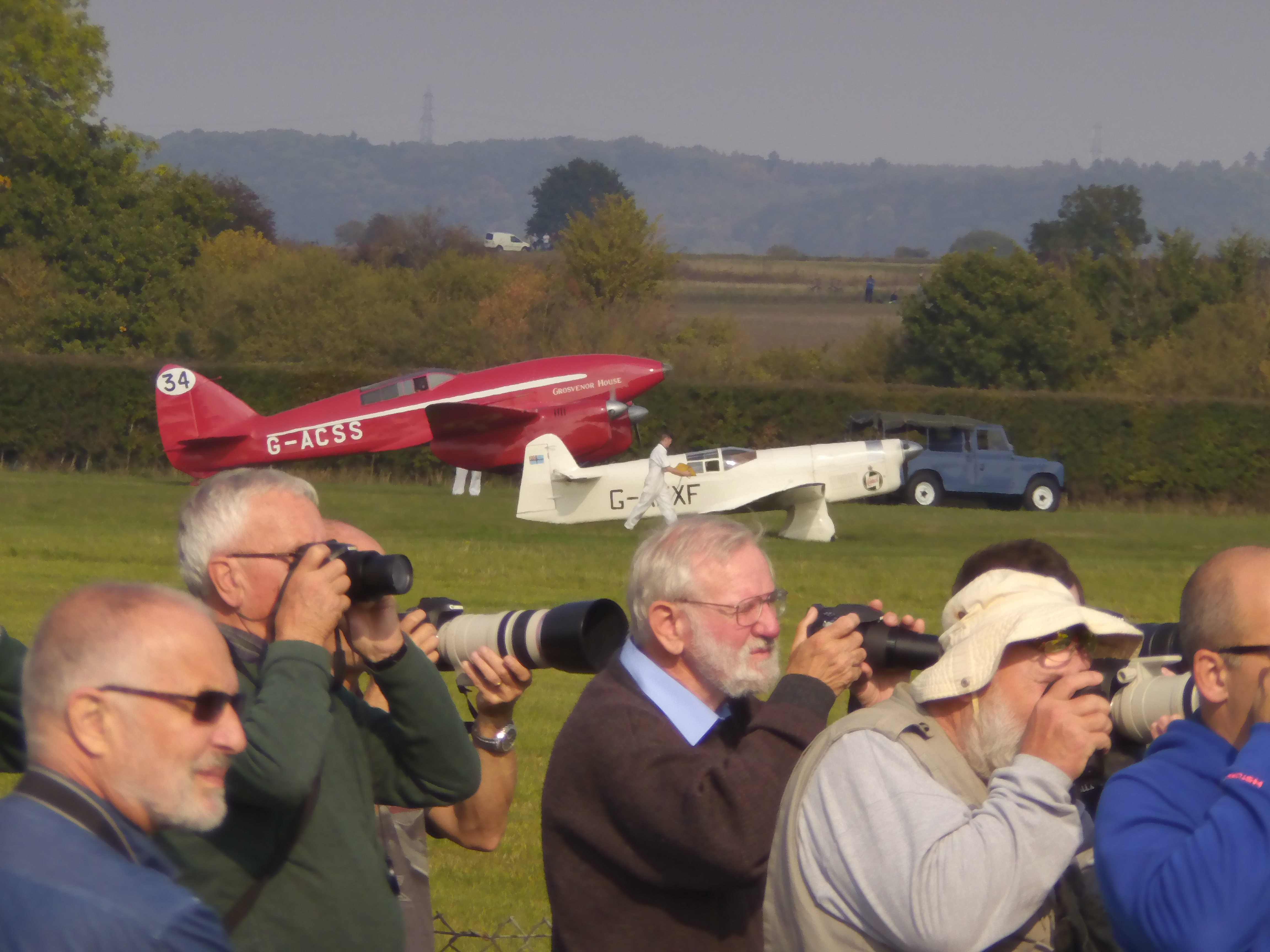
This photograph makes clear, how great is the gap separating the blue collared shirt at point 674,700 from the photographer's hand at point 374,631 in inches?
17.1

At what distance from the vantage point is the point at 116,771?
1.74 m

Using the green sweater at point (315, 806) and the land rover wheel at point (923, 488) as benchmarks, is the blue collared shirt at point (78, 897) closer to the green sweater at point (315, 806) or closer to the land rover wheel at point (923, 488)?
the green sweater at point (315, 806)

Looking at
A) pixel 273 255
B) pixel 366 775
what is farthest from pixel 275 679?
pixel 273 255

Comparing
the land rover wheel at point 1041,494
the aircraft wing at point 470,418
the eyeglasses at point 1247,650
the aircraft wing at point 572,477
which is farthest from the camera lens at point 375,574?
the land rover wheel at point 1041,494

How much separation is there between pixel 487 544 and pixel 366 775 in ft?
49.3

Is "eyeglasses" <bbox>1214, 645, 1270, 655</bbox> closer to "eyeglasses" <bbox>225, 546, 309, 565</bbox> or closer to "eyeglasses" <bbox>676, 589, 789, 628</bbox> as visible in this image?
"eyeglasses" <bbox>676, 589, 789, 628</bbox>

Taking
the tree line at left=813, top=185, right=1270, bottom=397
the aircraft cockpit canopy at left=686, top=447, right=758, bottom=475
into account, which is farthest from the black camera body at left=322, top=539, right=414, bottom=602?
the tree line at left=813, top=185, right=1270, bottom=397

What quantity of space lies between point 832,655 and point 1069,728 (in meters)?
0.52

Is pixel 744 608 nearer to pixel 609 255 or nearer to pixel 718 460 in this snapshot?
pixel 718 460

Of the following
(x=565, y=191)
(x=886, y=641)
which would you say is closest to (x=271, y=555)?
(x=886, y=641)

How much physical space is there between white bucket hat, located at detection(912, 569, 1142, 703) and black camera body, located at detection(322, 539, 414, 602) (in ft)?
2.83

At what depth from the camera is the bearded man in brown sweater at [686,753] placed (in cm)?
251

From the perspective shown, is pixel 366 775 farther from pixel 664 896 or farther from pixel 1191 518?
pixel 1191 518

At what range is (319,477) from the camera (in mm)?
29047
